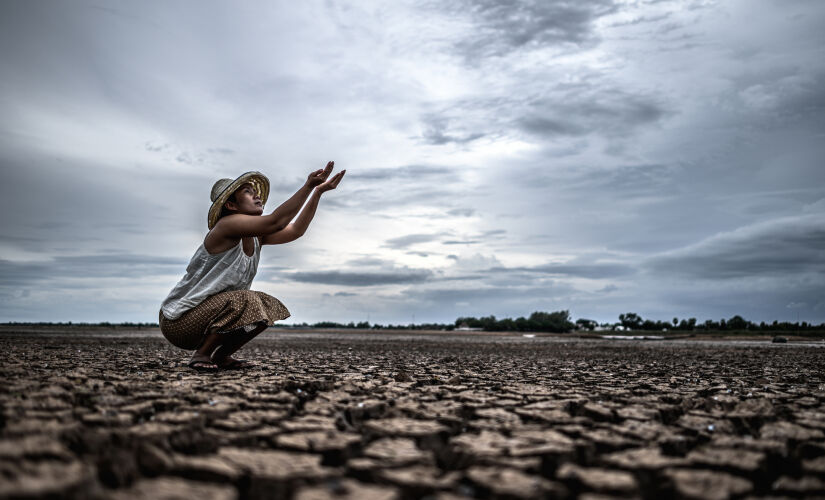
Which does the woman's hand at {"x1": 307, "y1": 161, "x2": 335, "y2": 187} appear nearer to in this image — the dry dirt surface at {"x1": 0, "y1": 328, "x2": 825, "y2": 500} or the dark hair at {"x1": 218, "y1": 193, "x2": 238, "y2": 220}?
the dark hair at {"x1": 218, "y1": 193, "x2": 238, "y2": 220}

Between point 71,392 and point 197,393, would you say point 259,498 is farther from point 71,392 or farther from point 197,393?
point 71,392

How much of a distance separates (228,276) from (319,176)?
3.63 feet

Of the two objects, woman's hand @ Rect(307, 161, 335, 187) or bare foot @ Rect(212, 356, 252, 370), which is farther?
bare foot @ Rect(212, 356, 252, 370)

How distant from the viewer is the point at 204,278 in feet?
13.2

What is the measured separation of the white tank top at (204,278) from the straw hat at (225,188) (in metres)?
0.28

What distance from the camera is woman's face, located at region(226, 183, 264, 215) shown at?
4.05m

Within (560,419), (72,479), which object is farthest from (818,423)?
(72,479)

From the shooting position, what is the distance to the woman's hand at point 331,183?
4.09 meters

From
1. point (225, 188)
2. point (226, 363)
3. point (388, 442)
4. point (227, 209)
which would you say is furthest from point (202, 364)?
point (388, 442)

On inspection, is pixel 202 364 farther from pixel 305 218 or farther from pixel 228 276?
pixel 305 218

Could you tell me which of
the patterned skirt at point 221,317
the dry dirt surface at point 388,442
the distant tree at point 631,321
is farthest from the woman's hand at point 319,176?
the distant tree at point 631,321

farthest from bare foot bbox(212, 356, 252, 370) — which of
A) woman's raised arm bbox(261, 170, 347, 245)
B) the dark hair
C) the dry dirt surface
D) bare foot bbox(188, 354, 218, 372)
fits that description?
the dark hair

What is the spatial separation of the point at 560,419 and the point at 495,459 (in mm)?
807

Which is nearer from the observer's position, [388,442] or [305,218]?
[388,442]
